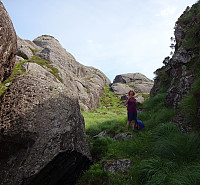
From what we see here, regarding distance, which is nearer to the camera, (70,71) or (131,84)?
(70,71)

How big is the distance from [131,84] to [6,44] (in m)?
67.5

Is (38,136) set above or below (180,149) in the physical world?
above

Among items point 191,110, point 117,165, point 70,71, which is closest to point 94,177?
point 117,165

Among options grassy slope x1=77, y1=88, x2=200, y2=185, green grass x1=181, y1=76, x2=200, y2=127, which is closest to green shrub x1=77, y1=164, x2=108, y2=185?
grassy slope x1=77, y1=88, x2=200, y2=185

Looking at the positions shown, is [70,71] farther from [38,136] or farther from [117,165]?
[117,165]

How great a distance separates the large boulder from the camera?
4.80 metres

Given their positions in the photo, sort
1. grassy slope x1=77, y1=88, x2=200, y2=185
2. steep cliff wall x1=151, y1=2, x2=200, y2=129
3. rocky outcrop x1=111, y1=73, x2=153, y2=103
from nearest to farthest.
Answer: grassy slope x1=77, y1=88, x2=200, y2=185 → steep cliff wall x1=151, y1=2, x2=200, y2=129 → rocky outcrop x1=111, y1=73, x2=153, y2=103

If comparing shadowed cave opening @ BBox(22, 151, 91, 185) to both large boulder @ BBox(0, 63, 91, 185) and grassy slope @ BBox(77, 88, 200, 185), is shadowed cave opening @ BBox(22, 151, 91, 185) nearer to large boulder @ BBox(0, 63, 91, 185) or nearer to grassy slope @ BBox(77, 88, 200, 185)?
large boulder @ BBox(0, 63, 91, 185)

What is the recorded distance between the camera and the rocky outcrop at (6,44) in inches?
215

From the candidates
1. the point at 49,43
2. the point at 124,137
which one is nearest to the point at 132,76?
the point at 49,43

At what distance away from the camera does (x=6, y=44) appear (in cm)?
577

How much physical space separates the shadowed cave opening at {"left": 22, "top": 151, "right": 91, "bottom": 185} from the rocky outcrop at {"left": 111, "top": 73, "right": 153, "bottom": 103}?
48943mm

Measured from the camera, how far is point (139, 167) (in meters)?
5.12

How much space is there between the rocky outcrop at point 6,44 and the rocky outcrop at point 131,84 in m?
49.5
